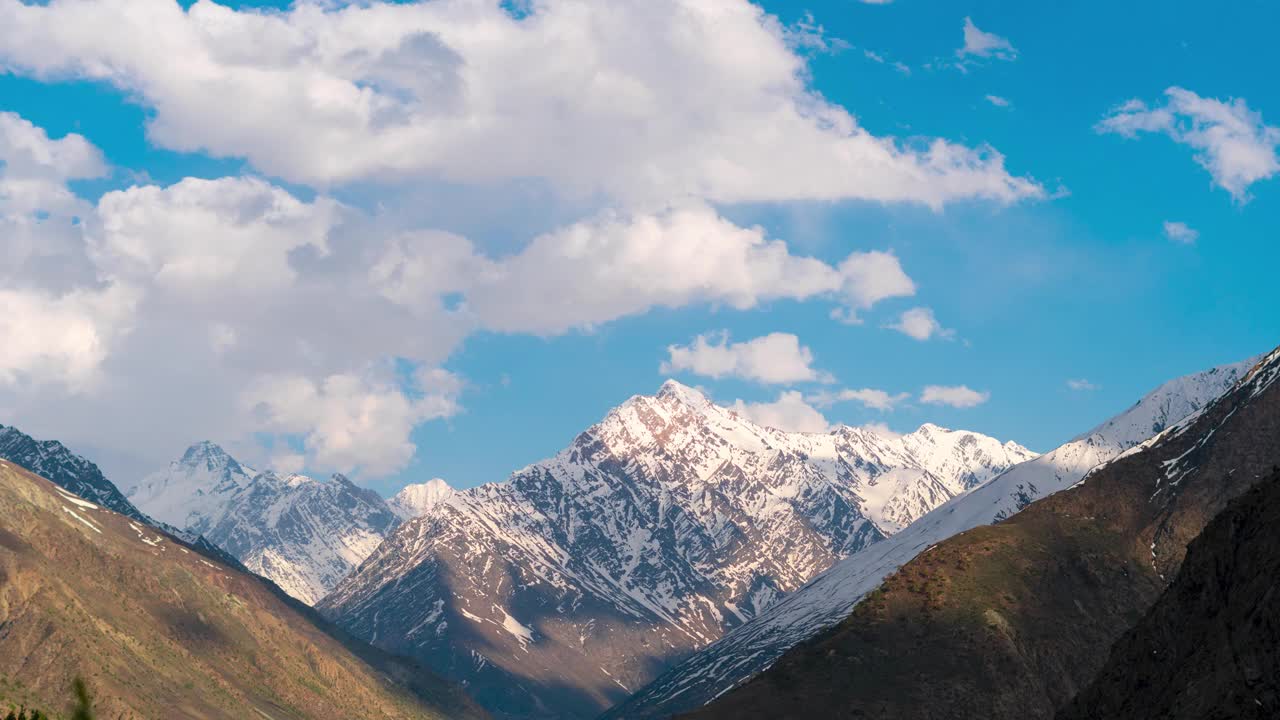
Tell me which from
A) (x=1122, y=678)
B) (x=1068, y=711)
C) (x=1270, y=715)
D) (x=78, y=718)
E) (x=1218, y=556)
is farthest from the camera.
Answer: (x=1068, y=711)

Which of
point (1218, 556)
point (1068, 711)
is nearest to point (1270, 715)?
point (1218, 556)

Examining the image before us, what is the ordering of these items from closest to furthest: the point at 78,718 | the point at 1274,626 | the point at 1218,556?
the point at 78,718
the point at 1274,626
the point at 1218,556

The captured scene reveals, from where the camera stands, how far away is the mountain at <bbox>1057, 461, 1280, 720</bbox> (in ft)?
446

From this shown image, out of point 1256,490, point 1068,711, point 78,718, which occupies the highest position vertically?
point 1256,490

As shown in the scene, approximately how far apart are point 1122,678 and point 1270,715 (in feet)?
149

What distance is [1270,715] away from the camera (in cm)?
12744

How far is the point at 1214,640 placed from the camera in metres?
152

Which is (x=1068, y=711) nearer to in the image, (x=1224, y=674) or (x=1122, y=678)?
(x=1122, y=678)

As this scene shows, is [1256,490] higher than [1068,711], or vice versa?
[1256,490]

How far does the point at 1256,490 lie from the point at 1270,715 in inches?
1619

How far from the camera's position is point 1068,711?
183m

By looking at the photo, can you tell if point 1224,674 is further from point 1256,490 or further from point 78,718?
point 78,718

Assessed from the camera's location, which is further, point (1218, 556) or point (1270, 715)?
point (1218, 556)

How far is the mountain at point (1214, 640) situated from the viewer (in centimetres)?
13600
